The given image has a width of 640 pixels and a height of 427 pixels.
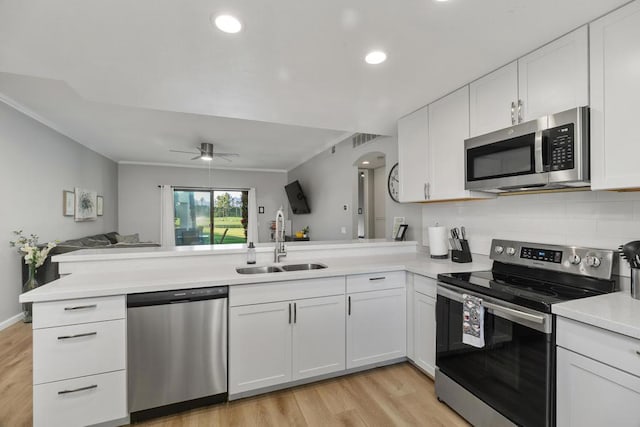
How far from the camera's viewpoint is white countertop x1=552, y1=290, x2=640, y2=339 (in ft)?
3.62

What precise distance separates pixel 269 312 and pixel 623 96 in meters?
2.29

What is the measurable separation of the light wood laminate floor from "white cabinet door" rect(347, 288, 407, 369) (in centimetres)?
16

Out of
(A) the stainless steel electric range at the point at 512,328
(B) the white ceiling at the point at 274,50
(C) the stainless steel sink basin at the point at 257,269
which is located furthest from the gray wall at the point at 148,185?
(A) the stainless steel electric range at the point at 512,328

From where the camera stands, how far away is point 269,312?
6.66 feet

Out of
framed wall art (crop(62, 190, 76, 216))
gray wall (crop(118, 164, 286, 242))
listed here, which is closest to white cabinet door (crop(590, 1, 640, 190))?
framed wall art (crop(62, 190, 76, 216))

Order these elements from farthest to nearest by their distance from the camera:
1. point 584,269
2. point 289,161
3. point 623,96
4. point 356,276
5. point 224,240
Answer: point 224,240
point 289,161
point 356,276
point 584,269
point 623,96

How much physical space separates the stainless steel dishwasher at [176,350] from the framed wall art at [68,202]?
3.74 m

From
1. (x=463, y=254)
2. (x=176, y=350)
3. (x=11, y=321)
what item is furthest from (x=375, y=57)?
(x=11, y=321)

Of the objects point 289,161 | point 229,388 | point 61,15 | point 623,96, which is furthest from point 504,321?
point 289,161

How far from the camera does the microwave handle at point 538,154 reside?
1.67 meters

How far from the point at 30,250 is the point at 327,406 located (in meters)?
3.66

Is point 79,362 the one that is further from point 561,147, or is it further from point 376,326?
point 561,147

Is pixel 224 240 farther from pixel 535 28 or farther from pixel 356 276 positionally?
pixel 535 28

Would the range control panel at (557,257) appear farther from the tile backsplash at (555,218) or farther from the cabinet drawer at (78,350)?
the cabinet drawer at (78,350)
